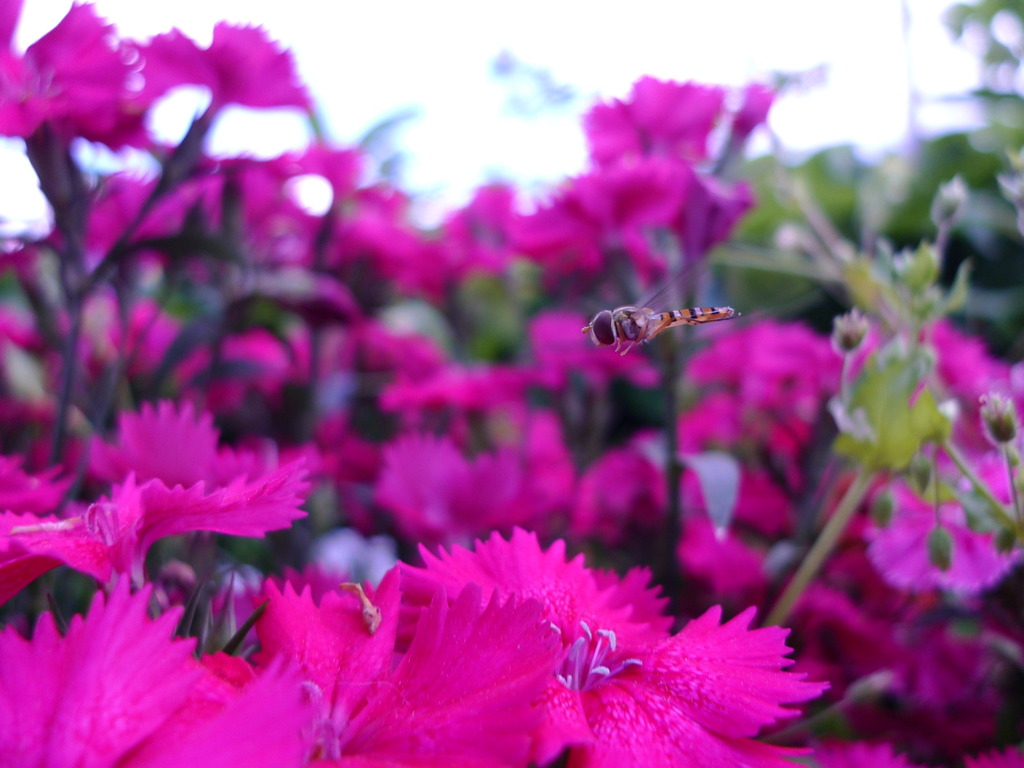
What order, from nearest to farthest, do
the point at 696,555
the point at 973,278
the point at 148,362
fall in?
1. the point at 696,555
2. the point at 148,362
3. the point at 973,278

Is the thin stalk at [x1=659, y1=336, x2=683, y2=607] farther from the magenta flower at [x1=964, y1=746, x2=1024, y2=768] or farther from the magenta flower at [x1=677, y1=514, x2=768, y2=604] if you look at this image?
the magenta flower at [x1=964, y1=746, x2=1024, y2=768]

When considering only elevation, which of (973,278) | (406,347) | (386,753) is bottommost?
(973,278)

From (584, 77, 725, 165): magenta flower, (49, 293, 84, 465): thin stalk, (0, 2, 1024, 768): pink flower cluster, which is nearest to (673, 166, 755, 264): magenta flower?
(0, 2, 1024, 768): pink flower cluster

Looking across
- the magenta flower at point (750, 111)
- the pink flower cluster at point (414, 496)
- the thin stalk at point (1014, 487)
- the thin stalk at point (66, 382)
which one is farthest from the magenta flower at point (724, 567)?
the thin stalk at point (66, 382)

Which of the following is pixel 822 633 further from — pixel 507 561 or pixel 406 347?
pixel 406 347

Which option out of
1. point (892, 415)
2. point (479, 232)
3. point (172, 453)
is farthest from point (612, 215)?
point (479, 232)

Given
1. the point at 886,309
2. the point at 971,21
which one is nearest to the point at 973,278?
the point at 971,21
